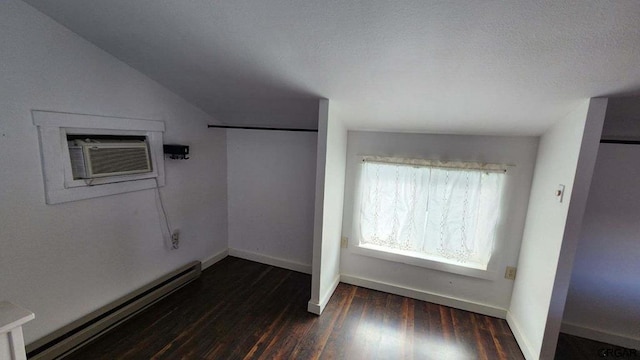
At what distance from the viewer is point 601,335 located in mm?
2041

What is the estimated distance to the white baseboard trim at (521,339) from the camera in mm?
1820

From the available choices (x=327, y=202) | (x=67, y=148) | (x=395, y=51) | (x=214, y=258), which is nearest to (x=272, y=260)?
(x=214, y=258)

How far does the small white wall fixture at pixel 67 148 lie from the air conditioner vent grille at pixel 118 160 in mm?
75

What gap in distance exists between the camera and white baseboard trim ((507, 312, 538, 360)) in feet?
5.97

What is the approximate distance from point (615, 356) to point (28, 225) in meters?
3.98

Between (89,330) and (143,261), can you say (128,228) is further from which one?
(89,330)

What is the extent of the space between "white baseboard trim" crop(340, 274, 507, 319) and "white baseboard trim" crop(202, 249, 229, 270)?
1.43 metres

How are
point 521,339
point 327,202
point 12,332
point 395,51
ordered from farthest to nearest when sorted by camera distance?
point 327,202 → point 521,339 → point 395,51 → point 12,332

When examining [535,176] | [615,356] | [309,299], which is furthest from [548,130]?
[309,299]

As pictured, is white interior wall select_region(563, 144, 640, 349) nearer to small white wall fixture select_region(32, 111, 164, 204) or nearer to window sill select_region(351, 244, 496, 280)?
window sill select_region(351, 244, 496, 280)

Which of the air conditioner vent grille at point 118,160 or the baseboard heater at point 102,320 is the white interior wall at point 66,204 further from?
the air conditioner vent grille at point 118,160

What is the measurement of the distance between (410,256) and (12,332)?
2479 millimetres

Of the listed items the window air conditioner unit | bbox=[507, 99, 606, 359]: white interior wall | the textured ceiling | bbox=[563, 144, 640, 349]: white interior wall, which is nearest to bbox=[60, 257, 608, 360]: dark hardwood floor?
bbox=[507, 99, 606, 359]: white interior wall

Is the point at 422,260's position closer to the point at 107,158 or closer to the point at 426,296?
the point at 426,296
